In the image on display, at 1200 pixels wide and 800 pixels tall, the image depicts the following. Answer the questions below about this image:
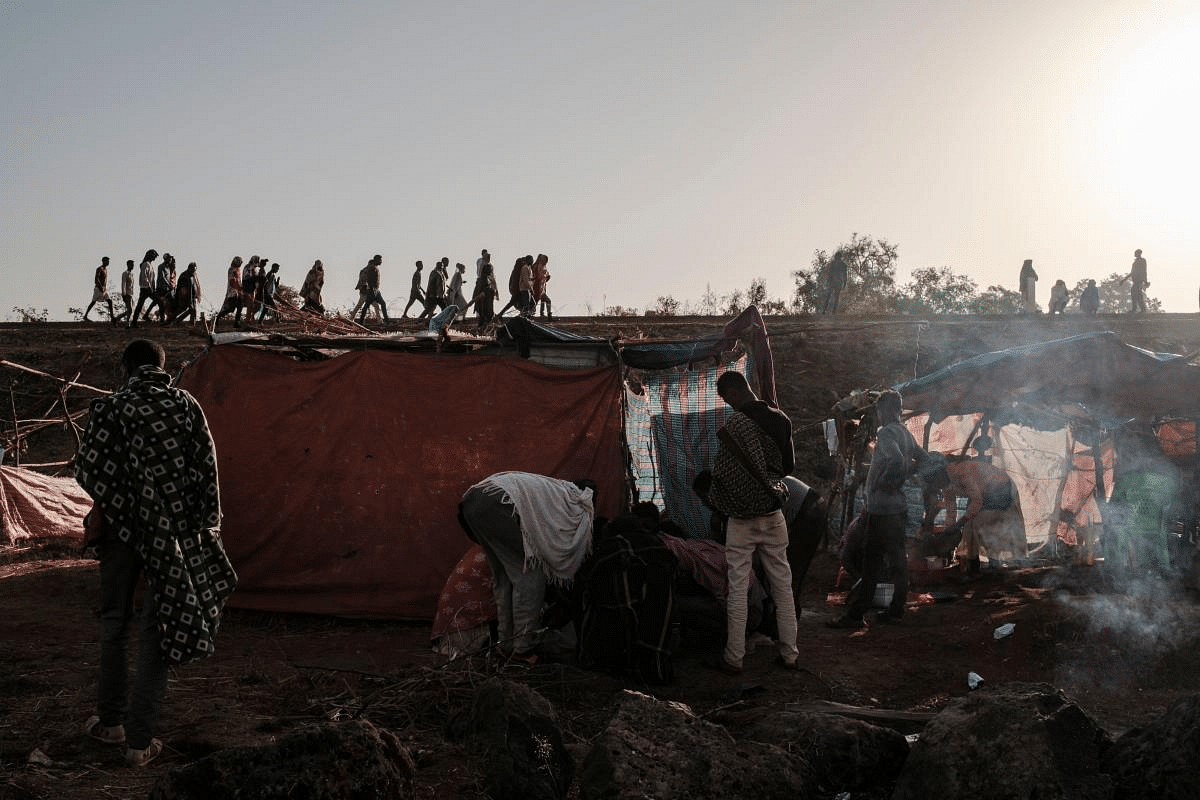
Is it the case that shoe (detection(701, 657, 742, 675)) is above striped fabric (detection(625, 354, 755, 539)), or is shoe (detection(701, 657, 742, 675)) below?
below

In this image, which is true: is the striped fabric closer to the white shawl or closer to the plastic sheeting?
the white shawl

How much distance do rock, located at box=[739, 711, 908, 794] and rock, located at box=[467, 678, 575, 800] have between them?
40.0 inches

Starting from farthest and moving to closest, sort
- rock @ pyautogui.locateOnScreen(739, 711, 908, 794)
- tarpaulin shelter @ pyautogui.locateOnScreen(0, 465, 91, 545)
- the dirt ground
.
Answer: tarpaulin shelter @ pyautogui.locateOnScreen(0, 465, 91, 545) < the dirt ground < rock @ pyautogui.locateOnScreen(739, 711, 908, 794)

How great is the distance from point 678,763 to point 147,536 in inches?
98.9

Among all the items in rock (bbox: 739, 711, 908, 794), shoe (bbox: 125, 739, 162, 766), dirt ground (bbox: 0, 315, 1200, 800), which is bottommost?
dirt ground (bbox: 0, 315, 1200, 800)

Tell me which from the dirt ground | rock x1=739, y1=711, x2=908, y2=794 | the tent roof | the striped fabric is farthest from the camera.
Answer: the tent roof

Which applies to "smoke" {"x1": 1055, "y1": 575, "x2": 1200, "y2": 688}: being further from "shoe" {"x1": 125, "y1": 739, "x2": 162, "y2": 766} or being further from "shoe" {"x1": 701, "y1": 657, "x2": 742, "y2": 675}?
"shoe" {"x1": 125, "y1": 739, "x2": 162, "y2": 766}

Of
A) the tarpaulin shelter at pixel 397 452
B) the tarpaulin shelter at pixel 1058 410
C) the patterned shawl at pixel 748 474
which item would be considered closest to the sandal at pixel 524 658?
the patterned shawl at pixel 748 474

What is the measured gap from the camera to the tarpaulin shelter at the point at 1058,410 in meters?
8.74

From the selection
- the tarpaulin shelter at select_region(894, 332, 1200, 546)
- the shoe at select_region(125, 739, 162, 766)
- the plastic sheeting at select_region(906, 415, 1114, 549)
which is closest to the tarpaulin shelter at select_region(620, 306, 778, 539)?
the tarpaulin shelter at select_region(894, 332, 1200, 546)

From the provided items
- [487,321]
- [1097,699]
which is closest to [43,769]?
[1097,699]

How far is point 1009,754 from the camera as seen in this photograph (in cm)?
374

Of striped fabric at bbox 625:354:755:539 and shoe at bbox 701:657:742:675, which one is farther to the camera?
striped fabric at bbox 625:354:755:539

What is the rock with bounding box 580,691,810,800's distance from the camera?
12.2 feet
